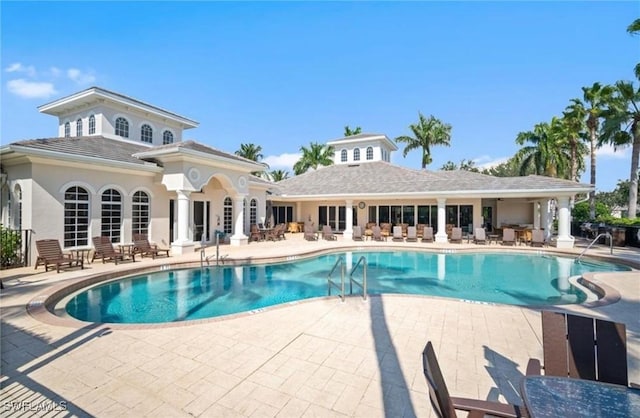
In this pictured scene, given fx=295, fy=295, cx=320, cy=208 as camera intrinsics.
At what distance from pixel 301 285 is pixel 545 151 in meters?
30.1

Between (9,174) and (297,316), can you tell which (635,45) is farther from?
(9,174)

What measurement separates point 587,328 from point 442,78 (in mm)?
16098

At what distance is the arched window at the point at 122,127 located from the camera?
1678cm

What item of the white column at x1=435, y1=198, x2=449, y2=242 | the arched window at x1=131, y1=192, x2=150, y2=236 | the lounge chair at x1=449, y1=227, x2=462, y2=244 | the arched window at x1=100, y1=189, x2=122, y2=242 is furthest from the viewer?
the white column at x1=435, y1=198, x2=449, y2=242

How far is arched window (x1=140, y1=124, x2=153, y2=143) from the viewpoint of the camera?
17.9 meters

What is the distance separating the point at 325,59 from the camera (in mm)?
16109

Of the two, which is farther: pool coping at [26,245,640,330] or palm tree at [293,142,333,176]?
palm tree at [293,142,333,176]

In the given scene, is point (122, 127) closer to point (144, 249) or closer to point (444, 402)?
point (144, 249)

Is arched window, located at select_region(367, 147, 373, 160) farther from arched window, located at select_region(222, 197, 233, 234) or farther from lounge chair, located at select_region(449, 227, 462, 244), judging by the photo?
arched window, located at select_region(222, 197, 233, 234)

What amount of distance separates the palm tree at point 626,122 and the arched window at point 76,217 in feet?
101

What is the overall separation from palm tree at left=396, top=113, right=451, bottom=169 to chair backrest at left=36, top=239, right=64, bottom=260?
32273 millimetres

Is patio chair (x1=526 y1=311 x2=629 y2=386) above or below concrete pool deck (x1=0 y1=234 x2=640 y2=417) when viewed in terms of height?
above

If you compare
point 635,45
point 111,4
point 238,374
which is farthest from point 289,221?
point 635,45

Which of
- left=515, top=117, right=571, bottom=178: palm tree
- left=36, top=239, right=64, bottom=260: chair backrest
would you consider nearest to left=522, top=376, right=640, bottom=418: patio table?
left=36, top=239, right=64, bottom=260: chair backrest
